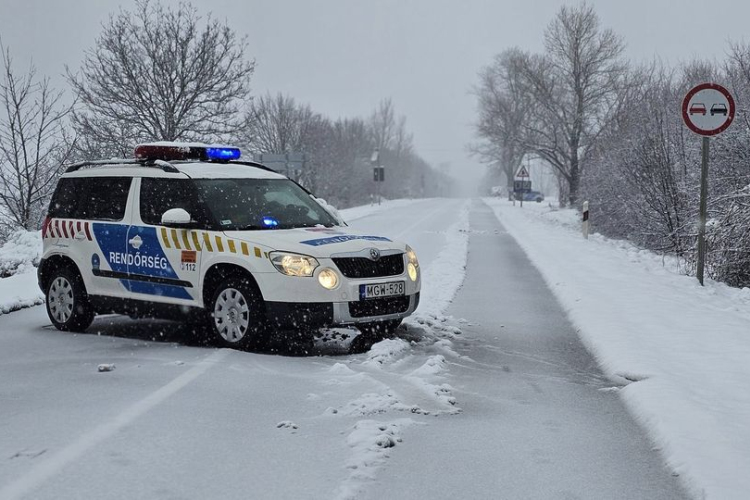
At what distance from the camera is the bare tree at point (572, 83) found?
4497 centimetres

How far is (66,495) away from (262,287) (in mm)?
3432

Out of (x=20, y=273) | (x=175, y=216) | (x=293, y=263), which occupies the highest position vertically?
(x=175, y=216)

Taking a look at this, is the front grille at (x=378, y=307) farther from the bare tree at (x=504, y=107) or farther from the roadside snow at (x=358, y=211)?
the bare tree at (x=504, y=107)

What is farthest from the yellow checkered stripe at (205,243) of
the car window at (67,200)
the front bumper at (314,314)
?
the car window at (67,200)

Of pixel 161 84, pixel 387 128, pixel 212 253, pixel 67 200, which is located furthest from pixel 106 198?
pixel 387 128

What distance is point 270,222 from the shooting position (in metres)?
7.85

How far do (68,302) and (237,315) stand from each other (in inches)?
94.6

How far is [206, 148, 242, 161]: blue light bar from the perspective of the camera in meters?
8.84

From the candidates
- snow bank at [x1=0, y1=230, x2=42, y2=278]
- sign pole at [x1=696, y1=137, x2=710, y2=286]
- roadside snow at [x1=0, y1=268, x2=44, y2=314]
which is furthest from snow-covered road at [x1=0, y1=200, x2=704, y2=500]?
snow bank at [x1=0, y1=230, x2=42, y2=278]

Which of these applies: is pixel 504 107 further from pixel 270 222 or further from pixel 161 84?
pixel 270 222

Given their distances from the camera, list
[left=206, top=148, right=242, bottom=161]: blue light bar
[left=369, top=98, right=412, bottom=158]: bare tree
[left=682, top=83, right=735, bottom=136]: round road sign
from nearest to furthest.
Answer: [left=206, top=148, right=242, bottom=161]: blue light bar → [left=682, top=83, right=735, bottom=136]: round road sign → [left=369, top=98, right=412, bottom=158]: bare tree

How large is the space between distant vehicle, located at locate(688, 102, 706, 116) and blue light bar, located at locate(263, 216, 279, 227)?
660 centimetres

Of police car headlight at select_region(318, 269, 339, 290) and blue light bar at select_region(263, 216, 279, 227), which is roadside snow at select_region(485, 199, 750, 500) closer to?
police car headlight at select_region(318, 269, 339, 290)

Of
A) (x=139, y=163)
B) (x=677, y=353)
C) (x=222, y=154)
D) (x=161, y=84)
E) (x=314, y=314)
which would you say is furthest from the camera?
(x=161, y=84)
